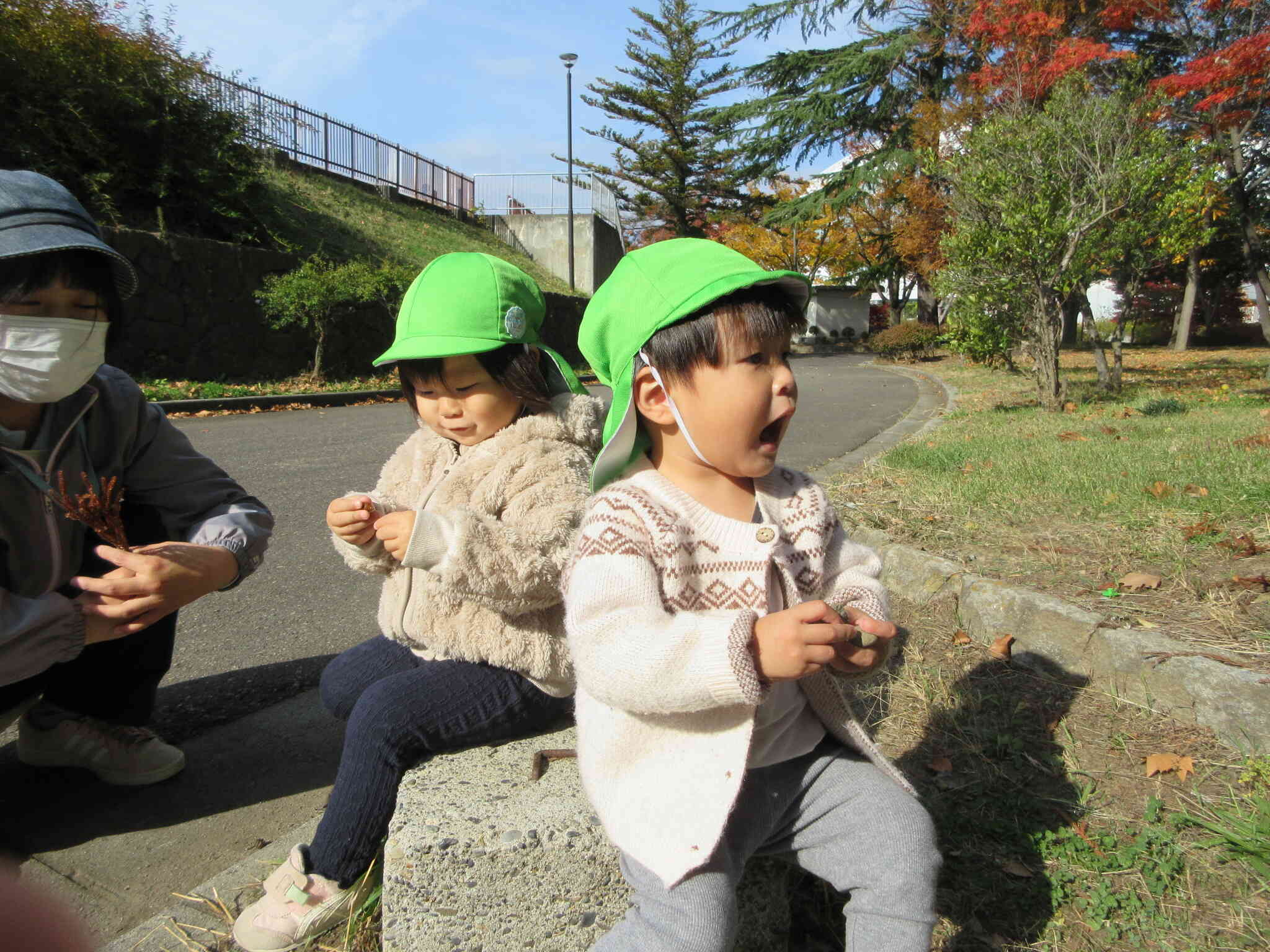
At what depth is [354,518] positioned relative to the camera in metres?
1.90

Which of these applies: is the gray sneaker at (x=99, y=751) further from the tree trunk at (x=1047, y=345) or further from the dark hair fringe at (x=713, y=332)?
the tree trunk at (x=1047, y=345)

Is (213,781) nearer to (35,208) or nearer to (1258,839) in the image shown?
(35,208)

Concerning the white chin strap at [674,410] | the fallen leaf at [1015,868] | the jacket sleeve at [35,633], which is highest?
the white chin strap at [674,410]

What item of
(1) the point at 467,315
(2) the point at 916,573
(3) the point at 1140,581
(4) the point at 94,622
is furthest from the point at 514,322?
(3) the point at 1140,581

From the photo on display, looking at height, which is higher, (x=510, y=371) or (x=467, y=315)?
(x=467, y=315)

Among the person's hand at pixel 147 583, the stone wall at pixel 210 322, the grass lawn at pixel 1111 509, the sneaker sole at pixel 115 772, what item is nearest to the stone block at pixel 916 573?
the grass lawn at pixel 1111 509

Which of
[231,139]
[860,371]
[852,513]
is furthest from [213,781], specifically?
[860,371]

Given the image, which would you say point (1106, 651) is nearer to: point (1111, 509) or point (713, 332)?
point (1111, 509)

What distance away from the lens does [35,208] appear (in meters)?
2.01

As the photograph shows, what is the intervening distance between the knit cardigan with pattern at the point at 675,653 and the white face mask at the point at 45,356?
4.38 feet

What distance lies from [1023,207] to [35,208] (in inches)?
352

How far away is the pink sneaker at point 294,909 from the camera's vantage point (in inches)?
71.0

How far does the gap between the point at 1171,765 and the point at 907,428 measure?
7.41m

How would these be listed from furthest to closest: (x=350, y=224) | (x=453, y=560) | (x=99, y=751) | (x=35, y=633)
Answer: (x=350, y=224)
(x=99, y=751)
(x=35, y=633)
(x=453, y=560)
